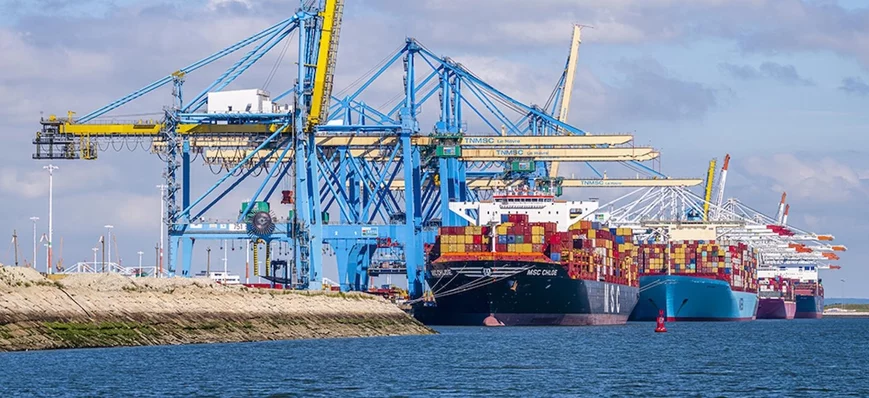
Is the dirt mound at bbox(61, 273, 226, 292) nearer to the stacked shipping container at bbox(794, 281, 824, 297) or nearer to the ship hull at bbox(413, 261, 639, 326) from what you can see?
the ship hull at bbox(413, 261, 639, 326)

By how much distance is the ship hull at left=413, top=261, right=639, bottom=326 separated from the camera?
278 ft

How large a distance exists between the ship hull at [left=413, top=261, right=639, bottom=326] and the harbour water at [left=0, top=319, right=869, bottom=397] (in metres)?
14.6

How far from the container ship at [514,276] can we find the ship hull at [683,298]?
22.1 metres

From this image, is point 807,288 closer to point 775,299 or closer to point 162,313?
point 775,299

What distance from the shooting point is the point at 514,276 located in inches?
3324

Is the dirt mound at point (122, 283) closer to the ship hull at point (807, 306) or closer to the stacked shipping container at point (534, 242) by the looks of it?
the stacked shipping container at point (534, 242)

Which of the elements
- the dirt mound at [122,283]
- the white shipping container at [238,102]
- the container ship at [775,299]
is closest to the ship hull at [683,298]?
the container ship at [775,299]

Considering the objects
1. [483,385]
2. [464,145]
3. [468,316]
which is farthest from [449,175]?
[483,385]

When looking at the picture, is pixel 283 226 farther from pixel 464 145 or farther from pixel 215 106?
pixel 464 145

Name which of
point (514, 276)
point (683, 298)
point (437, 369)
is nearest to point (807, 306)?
point (683, 298)

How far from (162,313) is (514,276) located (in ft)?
100

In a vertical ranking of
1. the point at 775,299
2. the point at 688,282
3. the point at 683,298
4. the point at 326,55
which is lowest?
the point at 775,299

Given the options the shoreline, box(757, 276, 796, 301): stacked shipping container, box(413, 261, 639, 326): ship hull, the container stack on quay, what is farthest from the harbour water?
box(757, 276, 796, 301): stacked shipping container

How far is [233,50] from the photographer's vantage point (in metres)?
81.9
